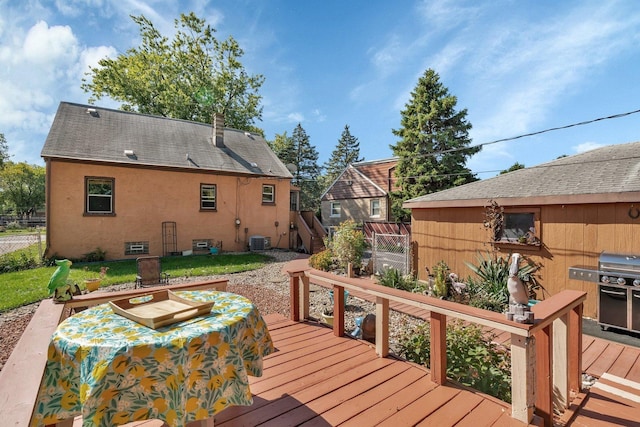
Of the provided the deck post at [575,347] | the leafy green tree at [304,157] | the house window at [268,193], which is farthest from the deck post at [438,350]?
the leafy green tree at [304,157]

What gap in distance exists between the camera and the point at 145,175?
1138 centimetres

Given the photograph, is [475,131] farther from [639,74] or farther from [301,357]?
[301,357]

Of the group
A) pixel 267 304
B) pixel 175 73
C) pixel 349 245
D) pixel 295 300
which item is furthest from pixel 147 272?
pixel 175 73

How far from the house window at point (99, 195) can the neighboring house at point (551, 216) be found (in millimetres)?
10791

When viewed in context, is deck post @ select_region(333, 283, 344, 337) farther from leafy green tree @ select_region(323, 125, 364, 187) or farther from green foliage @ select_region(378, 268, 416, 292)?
leafy green tree @ select_region(323, 125, 364, 187)

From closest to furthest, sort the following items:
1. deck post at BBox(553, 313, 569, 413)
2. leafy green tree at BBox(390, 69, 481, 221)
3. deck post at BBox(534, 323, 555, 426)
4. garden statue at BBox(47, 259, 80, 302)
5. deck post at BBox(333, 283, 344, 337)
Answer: deck post at BBox(534, 323, 555, 426) < deck post at BBox(553, 313, 569, 413) < garden statue at BBox(47, 259, 80, 302) < deck post at BBox(333, 283, 344, 337) < leafy green tree at BBox(390, 69, 481, 221)

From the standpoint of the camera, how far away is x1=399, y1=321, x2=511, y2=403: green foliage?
109 inches

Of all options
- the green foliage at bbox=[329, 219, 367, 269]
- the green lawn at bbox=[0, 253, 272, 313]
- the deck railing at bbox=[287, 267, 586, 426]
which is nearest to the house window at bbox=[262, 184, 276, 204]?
the green lawn at bbox=[0, 253, 272, 313]

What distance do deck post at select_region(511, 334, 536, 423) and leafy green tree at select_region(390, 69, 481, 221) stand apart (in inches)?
567

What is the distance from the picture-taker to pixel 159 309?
2.02 metres

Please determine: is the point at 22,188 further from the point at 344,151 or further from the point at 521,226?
the point at 521,226

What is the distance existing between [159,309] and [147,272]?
5887 mm

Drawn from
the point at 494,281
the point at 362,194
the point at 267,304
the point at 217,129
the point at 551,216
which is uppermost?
the point at 217,129

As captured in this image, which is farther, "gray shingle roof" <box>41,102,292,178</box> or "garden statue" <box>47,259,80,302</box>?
"gray shingle roof" <box>41,102,292,178</box>
